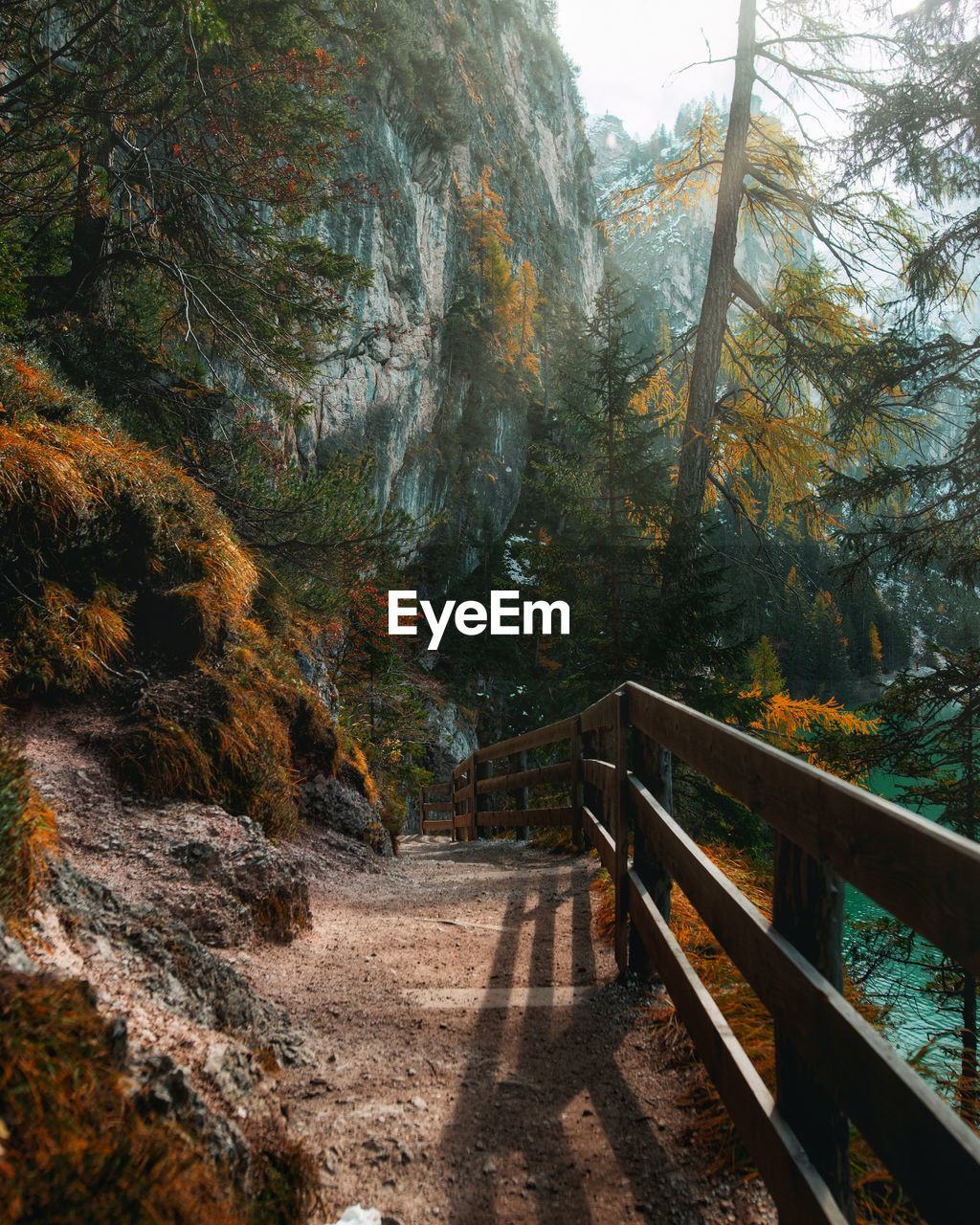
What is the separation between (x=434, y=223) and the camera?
84.3 ft

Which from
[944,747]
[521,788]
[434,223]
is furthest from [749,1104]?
[434,223]

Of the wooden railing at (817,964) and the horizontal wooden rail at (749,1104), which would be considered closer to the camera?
the wooden railing at (817,964)

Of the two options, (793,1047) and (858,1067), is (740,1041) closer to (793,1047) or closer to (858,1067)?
(793,1047)

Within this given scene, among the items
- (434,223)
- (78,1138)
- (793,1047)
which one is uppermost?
(434,223)

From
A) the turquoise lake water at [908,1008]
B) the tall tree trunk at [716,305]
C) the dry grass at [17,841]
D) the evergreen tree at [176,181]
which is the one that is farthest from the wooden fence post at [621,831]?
the tall tree trunk at [716,305]

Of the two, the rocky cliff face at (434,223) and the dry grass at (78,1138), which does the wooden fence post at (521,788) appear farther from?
the rocky cliff face at (434,223)

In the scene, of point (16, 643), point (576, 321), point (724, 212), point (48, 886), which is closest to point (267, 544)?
point (16, 643)

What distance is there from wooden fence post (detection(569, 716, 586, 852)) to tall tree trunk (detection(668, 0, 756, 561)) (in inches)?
184

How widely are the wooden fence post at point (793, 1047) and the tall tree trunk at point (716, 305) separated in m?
8.04

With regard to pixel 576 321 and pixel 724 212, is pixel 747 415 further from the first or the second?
pixel 576 321

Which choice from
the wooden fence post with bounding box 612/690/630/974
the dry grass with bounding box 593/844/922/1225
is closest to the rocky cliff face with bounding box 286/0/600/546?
Result: the wooden fence post with bounding box 612/690/630/974

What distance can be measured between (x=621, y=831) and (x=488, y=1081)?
3.77 ft

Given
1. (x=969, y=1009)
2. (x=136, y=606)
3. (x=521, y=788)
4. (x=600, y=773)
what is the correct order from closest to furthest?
1. (x=600, y=773)
2. (x=136, y=606)
3. (x=969, y=1009)
4. (x=521, y=788)

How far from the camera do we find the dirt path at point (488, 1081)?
5.47 feet
